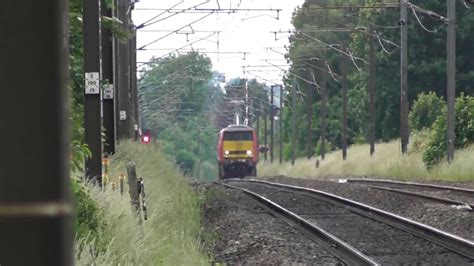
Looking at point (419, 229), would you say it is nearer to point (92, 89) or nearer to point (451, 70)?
point (92, 89)

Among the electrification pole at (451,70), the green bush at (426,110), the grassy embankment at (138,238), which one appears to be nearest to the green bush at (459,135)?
the electrification pole at (451,70)

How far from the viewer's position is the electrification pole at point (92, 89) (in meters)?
13.9

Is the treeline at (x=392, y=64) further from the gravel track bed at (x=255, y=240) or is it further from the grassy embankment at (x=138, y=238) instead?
the grassy embankment at (x=138, y=238)

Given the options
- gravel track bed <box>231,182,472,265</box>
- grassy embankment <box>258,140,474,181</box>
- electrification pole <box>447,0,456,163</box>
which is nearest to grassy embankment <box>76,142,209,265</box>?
gravel track bed <box>231,182,472,265</box>

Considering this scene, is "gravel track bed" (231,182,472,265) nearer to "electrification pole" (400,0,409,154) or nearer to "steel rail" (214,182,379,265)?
"steel rail" (214,182,379,265)

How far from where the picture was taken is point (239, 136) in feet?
201

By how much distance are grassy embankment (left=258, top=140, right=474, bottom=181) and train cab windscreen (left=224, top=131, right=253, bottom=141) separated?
4.96m

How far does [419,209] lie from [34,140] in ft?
62.2

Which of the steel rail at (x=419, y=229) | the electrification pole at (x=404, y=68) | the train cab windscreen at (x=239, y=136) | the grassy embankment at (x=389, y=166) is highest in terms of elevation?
the electrification pole at (x=404, y=68)

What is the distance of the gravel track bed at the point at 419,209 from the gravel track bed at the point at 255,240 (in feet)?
8.83

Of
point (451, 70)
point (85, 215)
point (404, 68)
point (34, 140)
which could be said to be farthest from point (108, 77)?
point (404, 68)

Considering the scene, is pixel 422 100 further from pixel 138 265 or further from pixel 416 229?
pixel 138 265

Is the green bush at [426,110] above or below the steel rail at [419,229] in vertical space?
above

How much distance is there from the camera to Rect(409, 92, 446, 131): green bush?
60.2 meters
